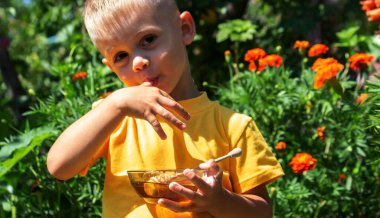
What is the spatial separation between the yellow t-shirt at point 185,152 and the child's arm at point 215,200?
54 mm

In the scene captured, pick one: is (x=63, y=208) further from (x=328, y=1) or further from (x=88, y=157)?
(x=328, y=1)

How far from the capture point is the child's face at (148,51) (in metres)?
1.74

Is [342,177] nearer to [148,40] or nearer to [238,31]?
[238,31]

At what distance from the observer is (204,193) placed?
5.30 feet

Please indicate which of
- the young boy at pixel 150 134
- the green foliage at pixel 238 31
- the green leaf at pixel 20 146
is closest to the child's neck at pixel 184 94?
the young boy at pixel 150 134

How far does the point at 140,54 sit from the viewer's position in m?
1.74

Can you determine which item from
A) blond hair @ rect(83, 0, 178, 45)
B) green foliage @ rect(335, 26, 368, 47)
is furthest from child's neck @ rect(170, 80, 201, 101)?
green foliage @ rect(335, 26, 368, 47)

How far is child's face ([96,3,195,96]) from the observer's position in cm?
174

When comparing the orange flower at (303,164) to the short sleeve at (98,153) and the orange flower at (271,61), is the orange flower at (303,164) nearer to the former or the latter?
the orange flower at (271,61)

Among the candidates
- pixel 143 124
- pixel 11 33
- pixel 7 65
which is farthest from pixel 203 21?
pixel 11 33

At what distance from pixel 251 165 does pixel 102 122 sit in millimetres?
379

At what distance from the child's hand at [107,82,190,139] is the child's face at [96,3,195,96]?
0.07 metres

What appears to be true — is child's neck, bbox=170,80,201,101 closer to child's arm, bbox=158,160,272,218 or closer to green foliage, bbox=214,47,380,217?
child's arm, bbox=158,160,272,218

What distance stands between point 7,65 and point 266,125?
149 cm
